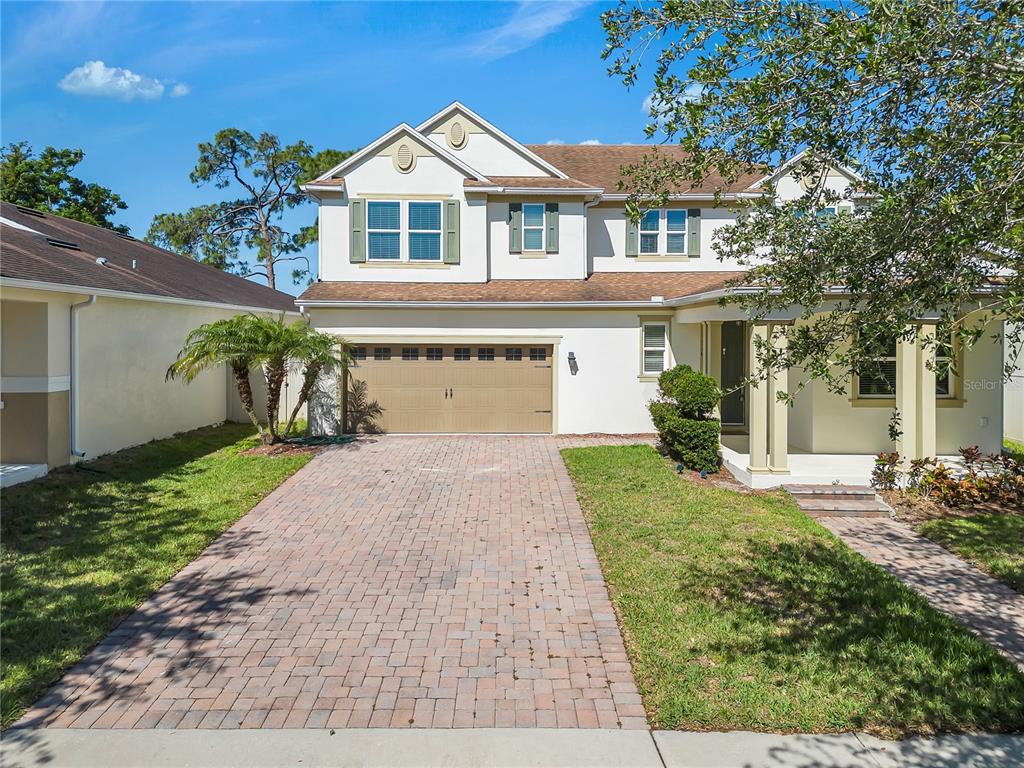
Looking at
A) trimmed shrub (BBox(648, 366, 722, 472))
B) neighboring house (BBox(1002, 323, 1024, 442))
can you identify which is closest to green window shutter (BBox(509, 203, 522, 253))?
trimmed shrub (BBox(648, 366, 722, 472))

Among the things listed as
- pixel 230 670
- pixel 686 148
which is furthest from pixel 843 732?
pixel 230 670

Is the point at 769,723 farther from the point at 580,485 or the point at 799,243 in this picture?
the point at 580,485

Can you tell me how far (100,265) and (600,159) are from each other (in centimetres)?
1376

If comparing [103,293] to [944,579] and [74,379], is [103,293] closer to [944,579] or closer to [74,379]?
[74,379]

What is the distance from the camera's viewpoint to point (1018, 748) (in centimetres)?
385

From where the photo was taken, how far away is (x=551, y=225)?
1642cm

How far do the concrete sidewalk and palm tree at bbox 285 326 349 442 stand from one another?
9.62 m

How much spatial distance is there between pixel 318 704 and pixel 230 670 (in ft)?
3.01

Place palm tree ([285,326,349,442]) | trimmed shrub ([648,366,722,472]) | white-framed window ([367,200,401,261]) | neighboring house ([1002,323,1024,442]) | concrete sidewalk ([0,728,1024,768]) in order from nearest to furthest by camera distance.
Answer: concrete sidewalk ([0,728,1024,768]), trimmed shrub ([648,366,722,472]), palm tree ([285,326,349,442]), neighboring house ([1002,323,1024,442]), white-framed window ([367,200,401,261])

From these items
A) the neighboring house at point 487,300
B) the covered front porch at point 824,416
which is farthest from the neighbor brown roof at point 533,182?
the covered front porch at point 824,416

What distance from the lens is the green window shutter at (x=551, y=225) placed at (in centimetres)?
1639

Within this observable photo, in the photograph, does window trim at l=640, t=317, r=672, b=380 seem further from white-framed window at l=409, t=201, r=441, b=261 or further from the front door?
white-framed window at l=409, t=201, r=441, b=261

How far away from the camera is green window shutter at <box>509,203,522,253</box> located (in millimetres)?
16406

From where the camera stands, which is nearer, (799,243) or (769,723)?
(769,723)
